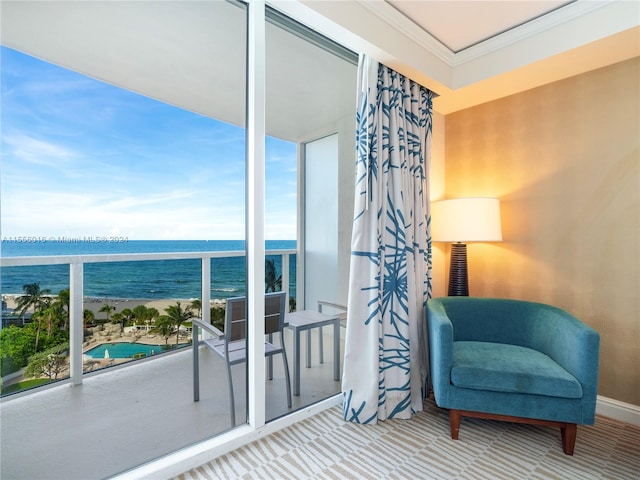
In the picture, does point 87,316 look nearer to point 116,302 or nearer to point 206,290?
point 116,302

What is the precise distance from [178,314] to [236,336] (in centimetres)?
36

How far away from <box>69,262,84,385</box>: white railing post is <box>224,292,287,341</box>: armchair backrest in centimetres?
65

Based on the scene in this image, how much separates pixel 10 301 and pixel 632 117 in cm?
348

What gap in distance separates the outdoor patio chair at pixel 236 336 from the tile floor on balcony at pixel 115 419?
32mm

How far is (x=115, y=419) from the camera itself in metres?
1.58

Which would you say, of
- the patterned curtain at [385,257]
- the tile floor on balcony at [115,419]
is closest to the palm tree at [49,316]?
the tile floor on balcony at [115,419]

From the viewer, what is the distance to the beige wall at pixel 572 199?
7.38 feet

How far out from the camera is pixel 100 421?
155 cm

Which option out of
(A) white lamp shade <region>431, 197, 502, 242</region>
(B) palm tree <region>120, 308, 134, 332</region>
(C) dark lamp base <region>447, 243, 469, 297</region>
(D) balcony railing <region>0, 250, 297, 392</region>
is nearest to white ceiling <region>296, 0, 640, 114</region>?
(A) white lamp shade <region>431, 197, 502, 242</region>

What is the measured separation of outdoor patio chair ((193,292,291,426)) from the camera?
5.87 ft

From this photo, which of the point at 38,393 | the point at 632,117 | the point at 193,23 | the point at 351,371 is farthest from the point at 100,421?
the point at 632,117

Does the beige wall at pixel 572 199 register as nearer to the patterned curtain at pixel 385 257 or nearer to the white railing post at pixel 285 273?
the patterned curtain at pixel 385 257

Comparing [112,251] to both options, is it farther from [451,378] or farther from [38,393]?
[451,378]

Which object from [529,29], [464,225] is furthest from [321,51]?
[464,225]
